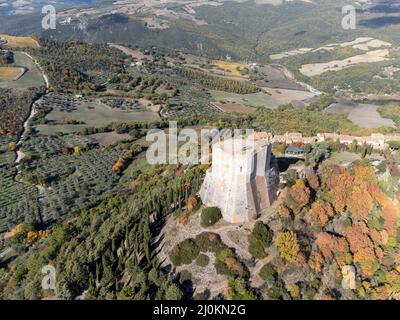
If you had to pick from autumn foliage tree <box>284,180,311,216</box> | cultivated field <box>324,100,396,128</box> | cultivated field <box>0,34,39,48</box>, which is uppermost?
cultivated field <box>0,34,39,48</box>

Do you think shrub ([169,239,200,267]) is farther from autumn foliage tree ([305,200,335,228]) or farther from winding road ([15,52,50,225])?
winding road ([15,52,50,225])

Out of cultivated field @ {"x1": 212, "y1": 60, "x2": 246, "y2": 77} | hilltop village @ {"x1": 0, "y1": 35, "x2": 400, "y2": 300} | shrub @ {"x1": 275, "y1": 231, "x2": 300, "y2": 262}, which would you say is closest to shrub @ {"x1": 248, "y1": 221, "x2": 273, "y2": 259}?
hilltop village @ {"x1": 0, "y1": 35, "x2": 400, "y2": 300}

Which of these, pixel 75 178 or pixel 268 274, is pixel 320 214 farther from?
pixel 75 178

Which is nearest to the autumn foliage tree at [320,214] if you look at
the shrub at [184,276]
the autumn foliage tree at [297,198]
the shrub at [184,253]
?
the autumn foliage tree at [297,198]

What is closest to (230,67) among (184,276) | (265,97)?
(265,97)

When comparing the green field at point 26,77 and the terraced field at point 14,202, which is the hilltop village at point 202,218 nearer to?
the terraced field at point 14,202
